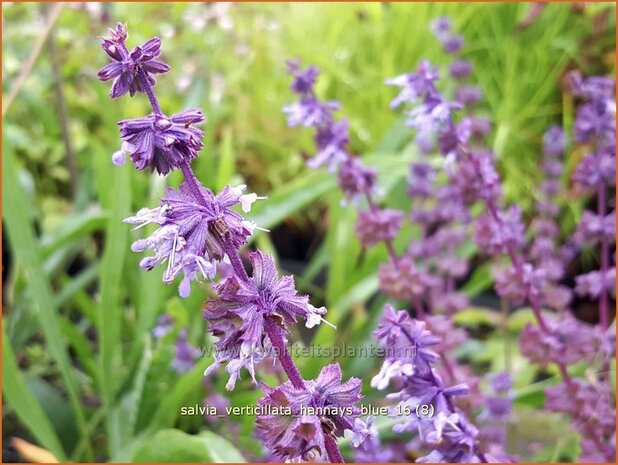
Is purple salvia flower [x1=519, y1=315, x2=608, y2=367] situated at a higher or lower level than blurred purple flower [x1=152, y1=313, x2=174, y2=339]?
lower

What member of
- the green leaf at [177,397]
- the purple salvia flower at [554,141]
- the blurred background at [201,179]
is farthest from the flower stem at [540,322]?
the purple salvia flower at [554,141]

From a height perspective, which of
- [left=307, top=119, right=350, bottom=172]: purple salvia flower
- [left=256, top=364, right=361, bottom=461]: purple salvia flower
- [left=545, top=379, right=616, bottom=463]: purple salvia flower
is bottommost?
[left=545, top=379, right=616, bottom=463]: purple salvia flower

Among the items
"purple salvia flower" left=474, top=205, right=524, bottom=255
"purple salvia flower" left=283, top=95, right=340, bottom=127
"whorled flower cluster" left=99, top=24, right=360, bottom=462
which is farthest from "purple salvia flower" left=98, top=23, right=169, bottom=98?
"purple salvia flower" left=474, top=205, right=524, bottom=255

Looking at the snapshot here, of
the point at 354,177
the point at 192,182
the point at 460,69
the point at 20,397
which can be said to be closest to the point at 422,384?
the point at 192,182

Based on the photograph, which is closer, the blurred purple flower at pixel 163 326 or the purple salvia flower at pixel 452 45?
the blurred purple flower at pixel 163 326

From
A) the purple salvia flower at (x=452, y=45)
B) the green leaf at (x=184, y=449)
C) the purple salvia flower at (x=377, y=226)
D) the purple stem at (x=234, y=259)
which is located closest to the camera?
the purple stem at (x=234, y=259)

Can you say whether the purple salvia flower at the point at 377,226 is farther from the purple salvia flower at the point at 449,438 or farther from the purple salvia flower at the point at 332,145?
the purple salvia flower at the point at 449,438

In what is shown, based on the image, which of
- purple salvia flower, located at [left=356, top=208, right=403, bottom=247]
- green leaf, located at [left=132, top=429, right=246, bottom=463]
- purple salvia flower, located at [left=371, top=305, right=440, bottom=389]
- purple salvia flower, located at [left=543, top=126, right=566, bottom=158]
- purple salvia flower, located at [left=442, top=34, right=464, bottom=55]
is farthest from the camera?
purple salvia flower, located at [left=543, top=126, right=566, bottom=158]

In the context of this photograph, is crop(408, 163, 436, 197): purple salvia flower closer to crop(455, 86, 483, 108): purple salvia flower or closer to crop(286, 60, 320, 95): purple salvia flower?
crop(455, 86, 483, 108): purple salvia flower
